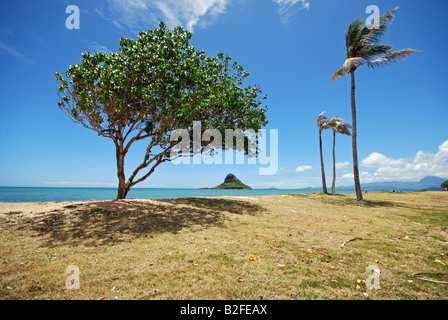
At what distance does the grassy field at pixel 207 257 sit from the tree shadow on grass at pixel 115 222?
0.13ft

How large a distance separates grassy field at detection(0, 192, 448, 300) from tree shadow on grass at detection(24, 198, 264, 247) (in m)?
0.04

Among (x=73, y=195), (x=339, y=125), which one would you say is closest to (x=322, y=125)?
(x=339, y=125)

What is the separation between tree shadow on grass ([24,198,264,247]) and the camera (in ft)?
21.4

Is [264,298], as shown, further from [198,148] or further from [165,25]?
[165,25]

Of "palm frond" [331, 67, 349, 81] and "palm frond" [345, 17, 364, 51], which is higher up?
"palm frond" [345, 17, 364, 51]

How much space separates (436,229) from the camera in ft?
29.1

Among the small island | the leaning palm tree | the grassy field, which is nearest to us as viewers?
the grassy field

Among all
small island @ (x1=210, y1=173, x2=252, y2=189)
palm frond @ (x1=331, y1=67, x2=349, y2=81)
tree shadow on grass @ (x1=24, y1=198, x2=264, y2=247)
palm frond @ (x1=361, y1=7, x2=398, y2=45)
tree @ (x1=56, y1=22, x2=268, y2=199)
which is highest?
palm frond @ (x1=361, y1=7, x2=398, y2=45)

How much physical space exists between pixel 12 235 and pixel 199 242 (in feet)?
21.0

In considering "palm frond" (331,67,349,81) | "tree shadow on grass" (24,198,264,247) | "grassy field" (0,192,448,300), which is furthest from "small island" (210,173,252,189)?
"grassy field" (0,192,448,300)

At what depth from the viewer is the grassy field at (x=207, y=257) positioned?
3.61m

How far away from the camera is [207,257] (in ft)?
16.3

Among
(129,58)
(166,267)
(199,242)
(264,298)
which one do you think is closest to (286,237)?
(199,242)

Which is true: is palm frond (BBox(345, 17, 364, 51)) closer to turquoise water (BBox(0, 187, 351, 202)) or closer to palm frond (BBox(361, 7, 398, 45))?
palm frond (BBox(361, 7, 398, 45))
